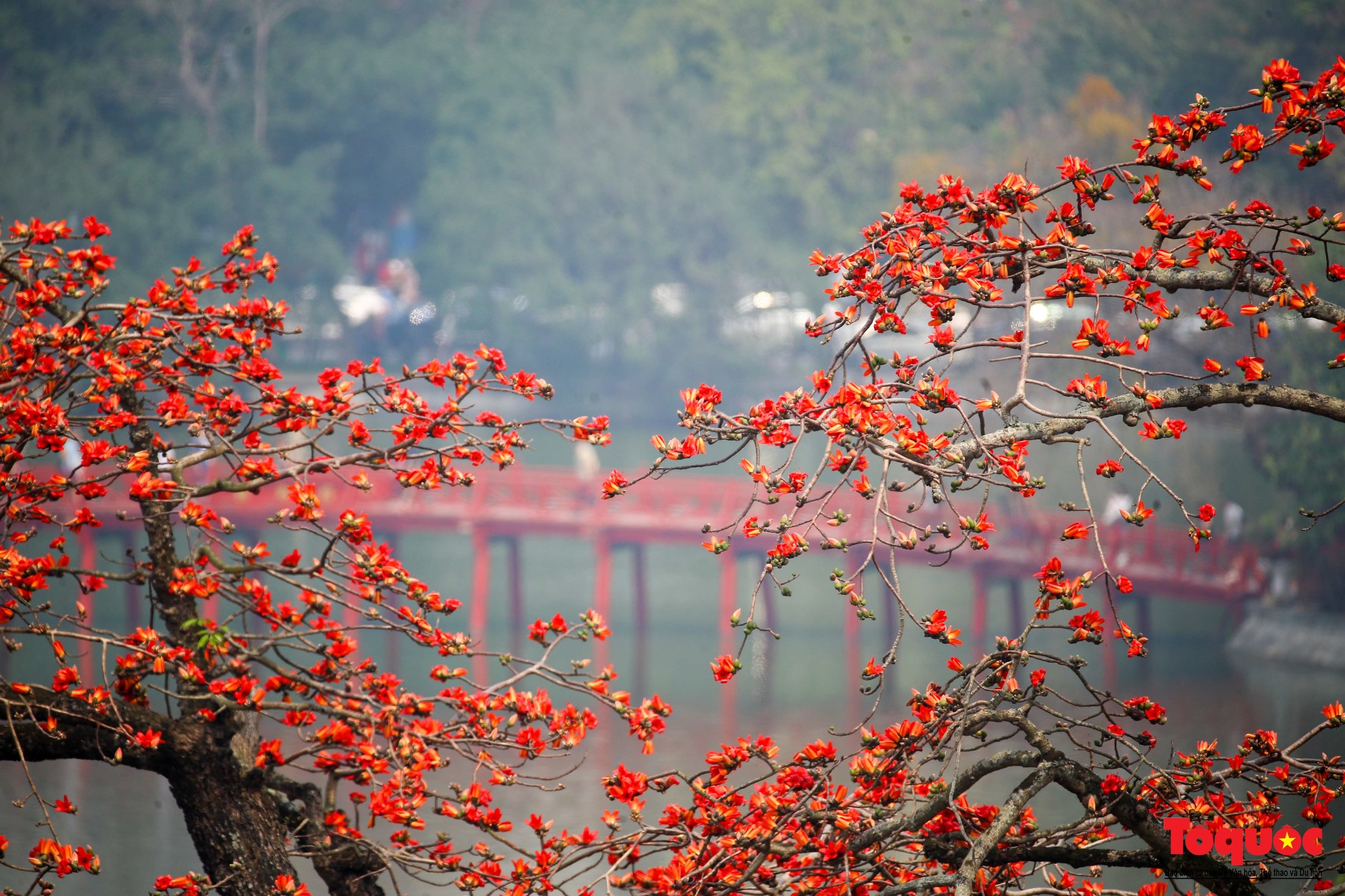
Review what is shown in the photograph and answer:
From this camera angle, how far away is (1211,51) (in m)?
24.7

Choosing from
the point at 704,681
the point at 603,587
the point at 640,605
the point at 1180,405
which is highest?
the point at 1180,405

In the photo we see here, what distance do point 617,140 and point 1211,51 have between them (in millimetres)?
13793

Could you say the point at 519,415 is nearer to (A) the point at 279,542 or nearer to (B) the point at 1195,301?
(A) the point at 279,542

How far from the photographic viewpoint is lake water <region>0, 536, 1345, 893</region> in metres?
11.0

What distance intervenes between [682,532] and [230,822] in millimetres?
14361

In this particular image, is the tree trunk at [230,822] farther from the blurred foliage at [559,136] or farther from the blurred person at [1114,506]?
the blurred foliage at [559,136]

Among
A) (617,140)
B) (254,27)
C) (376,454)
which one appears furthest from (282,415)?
(254,27)

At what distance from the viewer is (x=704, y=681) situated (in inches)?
639

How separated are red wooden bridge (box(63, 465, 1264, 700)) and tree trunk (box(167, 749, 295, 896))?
13178 mm

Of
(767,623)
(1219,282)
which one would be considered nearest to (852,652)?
(767,623)

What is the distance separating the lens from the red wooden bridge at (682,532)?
17516mm

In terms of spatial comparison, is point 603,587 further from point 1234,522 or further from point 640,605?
point 1234,522

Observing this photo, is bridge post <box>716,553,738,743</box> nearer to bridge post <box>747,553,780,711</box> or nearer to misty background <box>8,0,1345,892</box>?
bridge post <box>747,553,780,711</box>

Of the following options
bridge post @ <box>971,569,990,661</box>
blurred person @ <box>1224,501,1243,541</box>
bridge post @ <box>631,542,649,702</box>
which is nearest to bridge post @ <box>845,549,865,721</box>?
bridge post @ <box>971,569,990,661</box>
